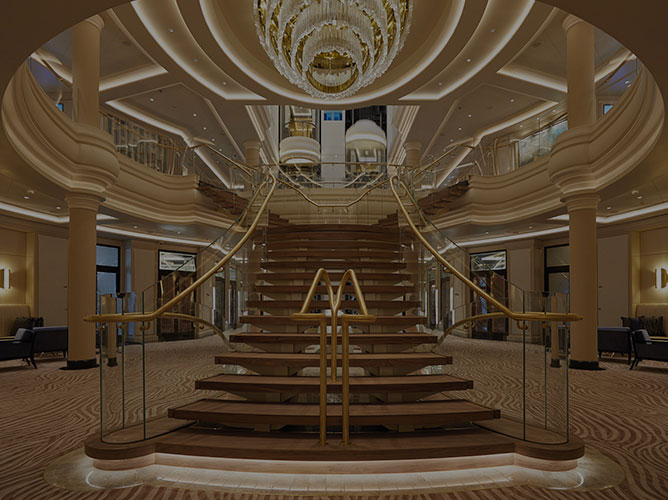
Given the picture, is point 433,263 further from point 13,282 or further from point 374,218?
point 13,282

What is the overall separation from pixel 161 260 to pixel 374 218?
956 centimetres

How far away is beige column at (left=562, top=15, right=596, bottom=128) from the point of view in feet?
28.4

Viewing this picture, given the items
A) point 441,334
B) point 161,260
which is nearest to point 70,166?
point 441,334

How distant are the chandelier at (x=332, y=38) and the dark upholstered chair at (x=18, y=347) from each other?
7314mm

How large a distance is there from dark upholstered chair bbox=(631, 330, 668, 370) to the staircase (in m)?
5.75

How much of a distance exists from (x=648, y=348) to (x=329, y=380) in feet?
25.9

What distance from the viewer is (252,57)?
1028 cm

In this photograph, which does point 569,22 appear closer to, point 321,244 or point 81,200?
point 321,244

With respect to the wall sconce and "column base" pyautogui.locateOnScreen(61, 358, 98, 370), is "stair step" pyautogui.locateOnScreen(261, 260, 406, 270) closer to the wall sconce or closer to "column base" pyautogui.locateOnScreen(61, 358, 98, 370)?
"column base" pyautogui.locateOnScreen(61, 358, 98, 370)

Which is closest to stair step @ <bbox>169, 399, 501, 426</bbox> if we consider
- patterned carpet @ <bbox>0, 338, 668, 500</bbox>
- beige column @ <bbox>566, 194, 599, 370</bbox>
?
patterned carpet @ <bbox>0, 338, 668, 500</bbox>

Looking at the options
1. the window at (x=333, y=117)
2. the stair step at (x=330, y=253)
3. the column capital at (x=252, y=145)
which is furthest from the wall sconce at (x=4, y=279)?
the window at (x=333, y=117)

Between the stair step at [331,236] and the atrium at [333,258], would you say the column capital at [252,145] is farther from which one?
the stair step at [331,236]

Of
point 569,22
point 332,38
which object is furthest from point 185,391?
point 569,22

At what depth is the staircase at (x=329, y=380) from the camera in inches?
151
